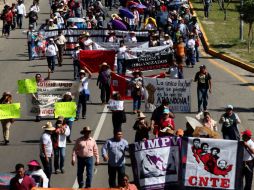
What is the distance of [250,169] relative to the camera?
19.5m

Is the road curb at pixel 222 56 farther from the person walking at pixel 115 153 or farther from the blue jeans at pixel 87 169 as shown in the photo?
the person walking at pixel 115 153

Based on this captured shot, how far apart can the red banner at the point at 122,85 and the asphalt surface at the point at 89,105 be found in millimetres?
570

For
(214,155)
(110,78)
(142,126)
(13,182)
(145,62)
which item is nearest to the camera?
(13,182)

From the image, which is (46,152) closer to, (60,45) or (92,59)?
(92,59)

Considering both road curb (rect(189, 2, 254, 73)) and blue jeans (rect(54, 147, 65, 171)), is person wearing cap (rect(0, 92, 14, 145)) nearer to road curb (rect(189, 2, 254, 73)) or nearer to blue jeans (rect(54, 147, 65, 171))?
blue jeans (rect(54, 147, 65, 171))

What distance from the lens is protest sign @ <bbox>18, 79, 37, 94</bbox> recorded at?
2769 cm

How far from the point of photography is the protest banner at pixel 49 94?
91.8 ft

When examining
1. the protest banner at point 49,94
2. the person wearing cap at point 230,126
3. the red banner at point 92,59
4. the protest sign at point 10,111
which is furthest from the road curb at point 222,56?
the person wearing cap at point 230,126

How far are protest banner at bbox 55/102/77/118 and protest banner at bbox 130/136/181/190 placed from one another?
17.9ft

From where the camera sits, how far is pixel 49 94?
28.1m

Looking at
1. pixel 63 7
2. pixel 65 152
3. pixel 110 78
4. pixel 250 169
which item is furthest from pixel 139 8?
pixel 250 169

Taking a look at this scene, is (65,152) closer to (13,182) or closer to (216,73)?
(13,182)

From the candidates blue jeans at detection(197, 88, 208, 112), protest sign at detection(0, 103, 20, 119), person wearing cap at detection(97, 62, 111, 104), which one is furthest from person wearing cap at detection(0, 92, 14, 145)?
blue jeans at detection(197, 88, 208, 112)

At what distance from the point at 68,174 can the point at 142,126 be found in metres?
2.20
